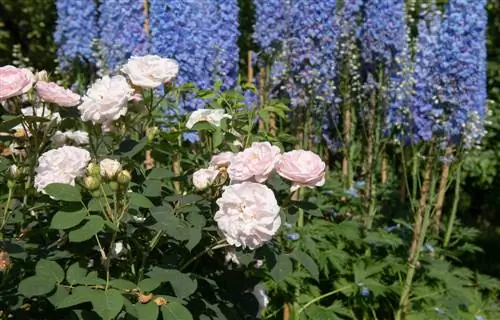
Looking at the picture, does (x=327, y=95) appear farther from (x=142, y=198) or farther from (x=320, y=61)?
(x=142, y=198)

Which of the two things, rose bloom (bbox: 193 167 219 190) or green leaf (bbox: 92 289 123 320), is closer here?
green leaf (bbox: 92 289 123 320)

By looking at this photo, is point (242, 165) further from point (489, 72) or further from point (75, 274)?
point (489, 72)

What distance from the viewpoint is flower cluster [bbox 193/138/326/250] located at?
4.93 ft

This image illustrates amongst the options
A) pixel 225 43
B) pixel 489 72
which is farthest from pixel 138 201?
pixel 489 72

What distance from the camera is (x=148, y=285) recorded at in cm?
158

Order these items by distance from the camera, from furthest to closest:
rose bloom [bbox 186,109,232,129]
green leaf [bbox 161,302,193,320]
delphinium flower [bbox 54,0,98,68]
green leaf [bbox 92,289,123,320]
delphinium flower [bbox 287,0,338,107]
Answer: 1. delphinium flower [bbox 54,0,98,68]
2. delphinium flower [bbox 287,0,338,107]
3. rose bloom [bbox 186,109,232,129]
4. green leaf [bbox 161,302,193,320]
5. green leaf [bbox 92,289,123,320]

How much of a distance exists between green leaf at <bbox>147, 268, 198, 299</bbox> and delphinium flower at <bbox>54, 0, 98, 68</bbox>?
339 cm

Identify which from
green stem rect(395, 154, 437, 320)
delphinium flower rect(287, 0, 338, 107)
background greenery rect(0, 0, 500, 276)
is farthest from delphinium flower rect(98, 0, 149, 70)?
green stem rect(395, 154, 437, 320)

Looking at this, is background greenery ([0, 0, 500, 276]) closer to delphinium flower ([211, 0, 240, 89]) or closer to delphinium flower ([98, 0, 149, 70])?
delphinium flower ([98, 0, 149, 70])

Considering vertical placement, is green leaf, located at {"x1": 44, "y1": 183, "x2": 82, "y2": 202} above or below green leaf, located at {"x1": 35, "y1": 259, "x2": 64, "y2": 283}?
above

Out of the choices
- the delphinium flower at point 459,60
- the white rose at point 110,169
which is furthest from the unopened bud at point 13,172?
the delphinium flower at point 459,60

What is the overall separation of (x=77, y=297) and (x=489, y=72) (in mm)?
4935

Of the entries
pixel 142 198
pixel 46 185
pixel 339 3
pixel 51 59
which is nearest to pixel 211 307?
pixel 142 198

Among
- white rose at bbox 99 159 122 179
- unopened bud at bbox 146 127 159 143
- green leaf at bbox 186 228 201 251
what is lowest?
green leaf at bbox 186 228 201 251
